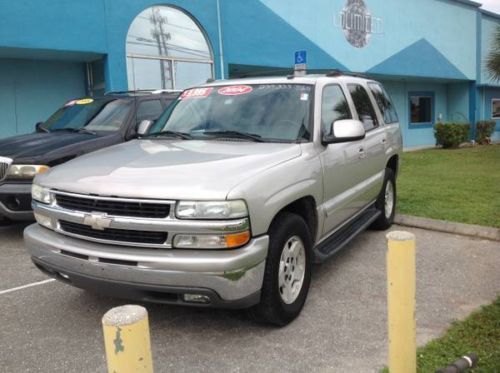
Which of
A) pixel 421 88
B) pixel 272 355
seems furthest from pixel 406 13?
pixel 272 355

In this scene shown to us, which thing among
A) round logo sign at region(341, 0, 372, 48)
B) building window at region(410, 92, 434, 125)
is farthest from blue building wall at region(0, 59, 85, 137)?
building window at region(410, 92, 434, 125)

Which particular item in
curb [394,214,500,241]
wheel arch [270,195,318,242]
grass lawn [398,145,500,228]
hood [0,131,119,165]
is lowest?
curb [394,214,500,241]

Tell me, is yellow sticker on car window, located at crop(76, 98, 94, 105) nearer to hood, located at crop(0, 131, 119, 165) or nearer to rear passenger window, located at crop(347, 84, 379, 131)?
hood, located at crop(0, 131, 119, 165)

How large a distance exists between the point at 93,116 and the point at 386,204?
13.5ft

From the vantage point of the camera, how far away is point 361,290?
4.53m

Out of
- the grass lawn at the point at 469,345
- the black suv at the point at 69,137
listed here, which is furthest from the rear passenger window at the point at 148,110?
the grass lawn at the point at 469,345

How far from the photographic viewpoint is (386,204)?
6.58 metres

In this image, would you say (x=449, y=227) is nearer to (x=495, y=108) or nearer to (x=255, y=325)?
(x=255, y=325)

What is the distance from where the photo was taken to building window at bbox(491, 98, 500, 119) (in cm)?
2528

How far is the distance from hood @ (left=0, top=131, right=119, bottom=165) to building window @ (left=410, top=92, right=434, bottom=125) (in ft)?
59.9

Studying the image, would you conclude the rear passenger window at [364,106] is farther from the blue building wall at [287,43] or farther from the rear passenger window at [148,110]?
the blue building wall at [287,43]

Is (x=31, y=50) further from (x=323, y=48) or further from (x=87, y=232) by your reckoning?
(x=323, y=48)

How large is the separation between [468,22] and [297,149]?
22.0 metres

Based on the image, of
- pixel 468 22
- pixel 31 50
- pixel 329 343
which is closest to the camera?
pixel 329 343
